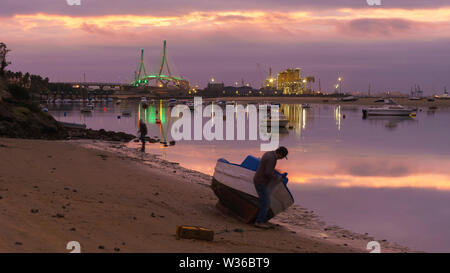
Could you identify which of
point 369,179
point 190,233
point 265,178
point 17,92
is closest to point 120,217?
point 190,233

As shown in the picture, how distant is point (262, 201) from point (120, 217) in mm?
3276

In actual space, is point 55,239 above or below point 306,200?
above

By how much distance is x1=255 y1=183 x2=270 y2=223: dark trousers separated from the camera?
1051 centimetres

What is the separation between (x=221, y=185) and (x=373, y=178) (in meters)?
11.8

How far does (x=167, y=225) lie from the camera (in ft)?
30.7

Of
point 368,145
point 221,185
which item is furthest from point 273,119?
point 221,185

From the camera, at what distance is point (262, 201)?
34.9 ft

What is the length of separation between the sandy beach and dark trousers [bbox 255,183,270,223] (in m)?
0.33

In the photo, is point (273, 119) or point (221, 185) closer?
point (221, 185)

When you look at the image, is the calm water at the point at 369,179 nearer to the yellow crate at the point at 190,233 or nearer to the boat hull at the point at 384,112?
the yellow crate at the point at 190,233

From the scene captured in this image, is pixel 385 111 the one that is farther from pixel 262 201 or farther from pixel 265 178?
pixel 265 178
